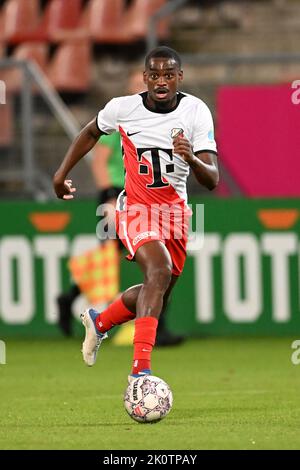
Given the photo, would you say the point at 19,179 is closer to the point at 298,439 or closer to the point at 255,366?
the point at 255,366

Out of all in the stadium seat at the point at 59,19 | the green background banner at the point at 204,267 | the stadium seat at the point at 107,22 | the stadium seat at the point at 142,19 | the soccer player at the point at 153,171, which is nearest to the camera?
the soccer player at the point at 153,171

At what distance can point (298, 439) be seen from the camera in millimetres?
6305

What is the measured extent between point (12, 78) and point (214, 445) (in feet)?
28.2

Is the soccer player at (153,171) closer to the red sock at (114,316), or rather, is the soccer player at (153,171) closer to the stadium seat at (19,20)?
the red sock at (114,316)

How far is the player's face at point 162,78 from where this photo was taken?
755 centimetres

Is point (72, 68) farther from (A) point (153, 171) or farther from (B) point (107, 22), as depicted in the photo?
(A) point (153, 171)

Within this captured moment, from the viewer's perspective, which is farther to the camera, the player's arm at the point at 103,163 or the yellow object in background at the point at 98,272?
the yellow object in background at the point at 98,272

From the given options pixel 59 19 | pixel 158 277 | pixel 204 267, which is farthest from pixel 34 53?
pixel 158 277

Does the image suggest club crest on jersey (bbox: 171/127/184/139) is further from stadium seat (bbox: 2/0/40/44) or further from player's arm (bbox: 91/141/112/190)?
stadium seat (bbox: 2/0/40/44)

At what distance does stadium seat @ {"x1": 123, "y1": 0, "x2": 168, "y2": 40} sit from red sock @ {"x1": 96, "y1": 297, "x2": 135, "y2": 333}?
9361 mm

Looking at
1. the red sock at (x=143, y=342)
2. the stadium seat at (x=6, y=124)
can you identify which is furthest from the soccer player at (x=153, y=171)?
the stadium seat at (x=6, y=124)

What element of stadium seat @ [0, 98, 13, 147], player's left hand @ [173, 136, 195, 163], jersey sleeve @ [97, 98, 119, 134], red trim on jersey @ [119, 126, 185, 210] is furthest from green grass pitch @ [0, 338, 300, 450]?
stadium seat @ [0, 98, 13, 147]

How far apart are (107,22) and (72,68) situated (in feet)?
3.14

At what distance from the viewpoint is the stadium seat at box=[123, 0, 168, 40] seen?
1706 cm
